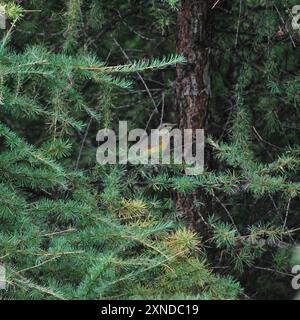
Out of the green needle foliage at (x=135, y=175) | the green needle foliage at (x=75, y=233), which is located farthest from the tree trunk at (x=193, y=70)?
the green needle foliage at (x=75, y=233)

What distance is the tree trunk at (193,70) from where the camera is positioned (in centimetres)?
370

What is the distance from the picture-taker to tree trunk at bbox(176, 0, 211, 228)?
370 centimetres

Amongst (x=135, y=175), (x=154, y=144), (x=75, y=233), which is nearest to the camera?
(x=75, y=233)

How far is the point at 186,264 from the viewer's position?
2.92 metres

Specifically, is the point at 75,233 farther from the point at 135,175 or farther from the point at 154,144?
the point at 154,144

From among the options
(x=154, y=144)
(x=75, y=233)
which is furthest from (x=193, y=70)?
(x=75, y=233)

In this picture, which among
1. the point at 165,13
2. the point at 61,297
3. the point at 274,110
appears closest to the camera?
the point at 61,297

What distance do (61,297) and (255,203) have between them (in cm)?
202

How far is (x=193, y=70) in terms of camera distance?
3.73 m

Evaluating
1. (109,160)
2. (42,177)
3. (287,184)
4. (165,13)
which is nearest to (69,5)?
(165,13)

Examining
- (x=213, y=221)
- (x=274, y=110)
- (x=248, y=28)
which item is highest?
(x=248, y=28)

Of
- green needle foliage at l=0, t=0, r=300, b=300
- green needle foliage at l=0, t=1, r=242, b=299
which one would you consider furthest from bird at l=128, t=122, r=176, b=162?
green needle foliage at l=0, t=1, r=242, b=299

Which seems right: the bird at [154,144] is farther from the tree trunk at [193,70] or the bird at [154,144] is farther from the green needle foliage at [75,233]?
the green needle foliage at [75,233]
